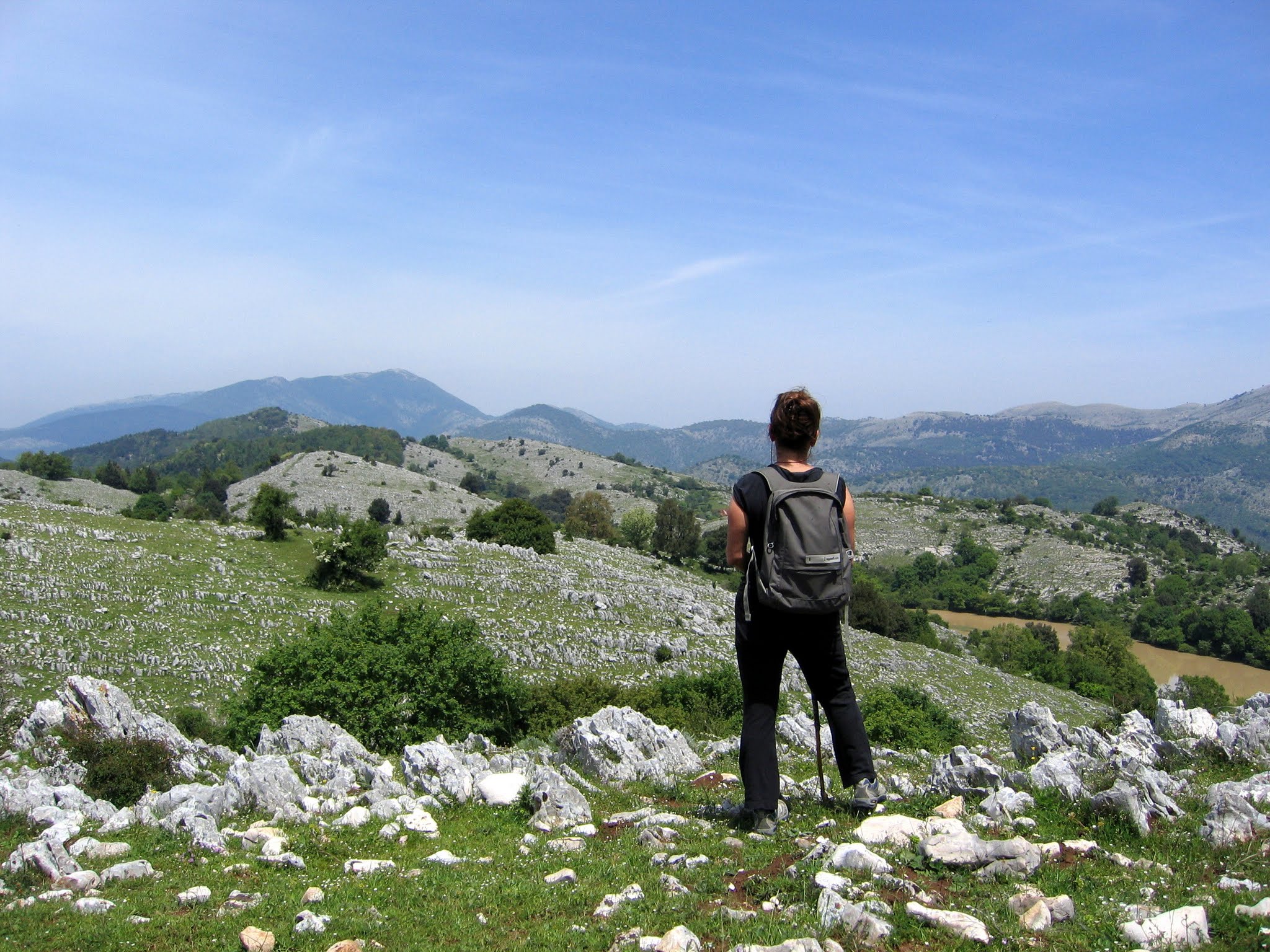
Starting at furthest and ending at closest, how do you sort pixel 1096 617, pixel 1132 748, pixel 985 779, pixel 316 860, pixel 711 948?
pixel 1096 617
pixel 1132 748
pixel 985 779
pixel 316 860
pixel 711 948

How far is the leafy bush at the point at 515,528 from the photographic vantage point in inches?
2633

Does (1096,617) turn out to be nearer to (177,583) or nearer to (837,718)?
(177,583)

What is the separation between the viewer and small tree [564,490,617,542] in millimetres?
114250

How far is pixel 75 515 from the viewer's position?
5256cm

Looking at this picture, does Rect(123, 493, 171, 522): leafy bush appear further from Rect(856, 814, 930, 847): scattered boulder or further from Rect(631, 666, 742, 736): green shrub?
Rect(856, 814, 930, 847): scattered boulder

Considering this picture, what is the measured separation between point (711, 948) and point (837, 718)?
105 inches

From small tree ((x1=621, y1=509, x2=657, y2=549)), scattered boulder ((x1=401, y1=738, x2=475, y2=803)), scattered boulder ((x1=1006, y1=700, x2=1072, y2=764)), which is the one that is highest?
scattered boulder ((x1=1006, y1=700, x2=1072, y2=764))

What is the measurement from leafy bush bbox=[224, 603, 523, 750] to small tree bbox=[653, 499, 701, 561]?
83.1 metres

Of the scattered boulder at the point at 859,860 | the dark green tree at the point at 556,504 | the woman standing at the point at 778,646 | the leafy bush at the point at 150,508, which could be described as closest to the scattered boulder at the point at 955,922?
the scattered boulder at the point at 859,860

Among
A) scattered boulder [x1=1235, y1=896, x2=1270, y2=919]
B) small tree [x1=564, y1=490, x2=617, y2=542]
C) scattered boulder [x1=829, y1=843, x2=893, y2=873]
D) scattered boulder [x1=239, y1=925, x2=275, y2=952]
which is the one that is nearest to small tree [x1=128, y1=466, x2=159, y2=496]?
small tree [x1=564, y1=490, x2=617, y2=542]

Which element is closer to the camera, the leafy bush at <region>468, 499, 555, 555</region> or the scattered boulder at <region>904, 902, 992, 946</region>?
the scattered boulder at <region>904, 902, 992, 946</region>

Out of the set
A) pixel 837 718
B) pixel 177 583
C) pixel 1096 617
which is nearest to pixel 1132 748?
pixel 837 718

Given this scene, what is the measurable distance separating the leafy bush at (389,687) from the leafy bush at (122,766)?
6193 mm

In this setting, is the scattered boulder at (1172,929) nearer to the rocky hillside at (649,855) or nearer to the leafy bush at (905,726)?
the rocky hillside at (649,855)
